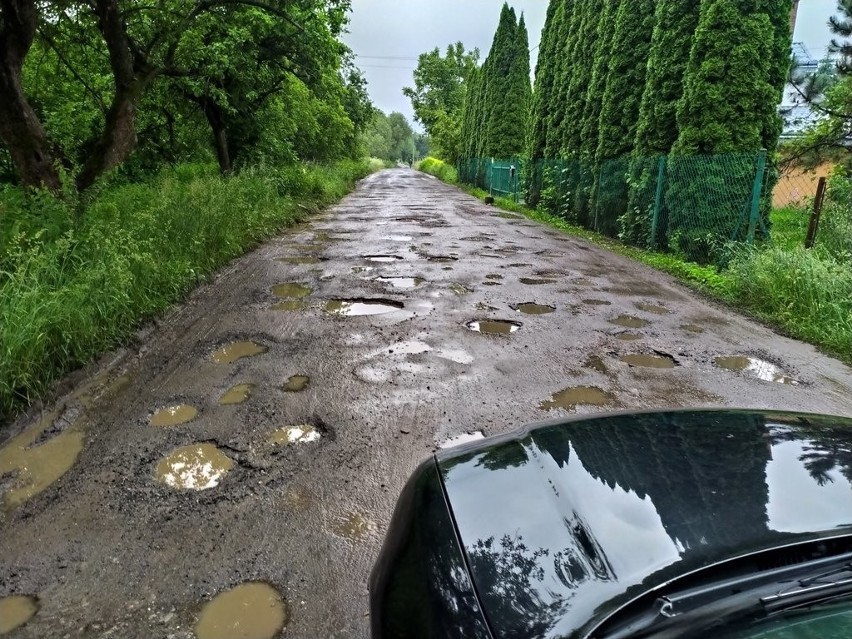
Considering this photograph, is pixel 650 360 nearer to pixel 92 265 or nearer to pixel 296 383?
pixel 296 383

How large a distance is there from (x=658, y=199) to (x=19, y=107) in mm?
9987

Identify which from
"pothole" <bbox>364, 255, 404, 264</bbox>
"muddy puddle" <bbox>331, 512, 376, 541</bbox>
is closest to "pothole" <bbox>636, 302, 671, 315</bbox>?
"pothole" <bbox>364, 255, 404, 264</bbox>

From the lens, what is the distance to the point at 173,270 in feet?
20.0

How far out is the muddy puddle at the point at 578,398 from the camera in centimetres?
383

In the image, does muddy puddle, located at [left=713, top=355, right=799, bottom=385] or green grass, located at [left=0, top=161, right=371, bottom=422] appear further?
muddy puddle, located at [left=713, top=355, right=799, bottom=385]

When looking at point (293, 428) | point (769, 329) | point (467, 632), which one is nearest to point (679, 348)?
point (769, 329)

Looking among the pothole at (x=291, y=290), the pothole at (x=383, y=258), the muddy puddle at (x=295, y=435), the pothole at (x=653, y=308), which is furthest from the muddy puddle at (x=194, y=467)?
the pothole at (x=383, y=258)

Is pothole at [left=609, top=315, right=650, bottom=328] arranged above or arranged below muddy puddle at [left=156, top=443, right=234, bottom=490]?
above

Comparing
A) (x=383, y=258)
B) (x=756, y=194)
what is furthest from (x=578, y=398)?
(x=756, y=194)

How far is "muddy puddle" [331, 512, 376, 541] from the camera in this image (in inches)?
97.3

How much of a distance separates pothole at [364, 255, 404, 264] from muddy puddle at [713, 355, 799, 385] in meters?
5.20

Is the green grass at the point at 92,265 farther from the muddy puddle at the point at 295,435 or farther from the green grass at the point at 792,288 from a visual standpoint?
the green grass at the point at 792,288

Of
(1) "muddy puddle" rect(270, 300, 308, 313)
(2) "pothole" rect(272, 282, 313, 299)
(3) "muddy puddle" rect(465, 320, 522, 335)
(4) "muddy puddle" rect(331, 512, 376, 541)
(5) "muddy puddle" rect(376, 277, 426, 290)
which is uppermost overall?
(5) "muddy puddle" rect(376, 277, 426, 290)

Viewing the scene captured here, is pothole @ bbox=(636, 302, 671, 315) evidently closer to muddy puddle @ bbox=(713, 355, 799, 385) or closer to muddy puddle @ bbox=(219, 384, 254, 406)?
muddy puddle @ bbox=(713, 355, 799, 385)
